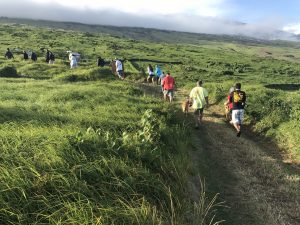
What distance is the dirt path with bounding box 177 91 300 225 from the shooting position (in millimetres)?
9406

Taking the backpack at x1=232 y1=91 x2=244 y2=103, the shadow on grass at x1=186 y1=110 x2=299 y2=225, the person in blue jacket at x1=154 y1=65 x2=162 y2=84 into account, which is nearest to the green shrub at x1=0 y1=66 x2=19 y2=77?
the person in blue jacket at x1=154 y1=65 x2=162 y2=84

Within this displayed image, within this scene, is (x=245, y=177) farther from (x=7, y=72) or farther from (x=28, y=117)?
(x=7, y=72)

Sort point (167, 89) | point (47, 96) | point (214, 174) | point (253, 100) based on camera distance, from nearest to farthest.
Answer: point (214, 174) < point (47, 96) < point (253, 100) < point (167, 89)

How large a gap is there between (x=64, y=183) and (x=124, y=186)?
1178mm

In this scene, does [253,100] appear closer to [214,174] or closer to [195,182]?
[214,174]

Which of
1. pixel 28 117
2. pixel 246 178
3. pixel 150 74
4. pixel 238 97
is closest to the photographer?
pixel 246 178

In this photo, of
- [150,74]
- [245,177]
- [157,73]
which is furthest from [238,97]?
[150,74]

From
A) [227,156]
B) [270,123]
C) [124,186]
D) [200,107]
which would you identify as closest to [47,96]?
[200,107]

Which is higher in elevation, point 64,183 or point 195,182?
point 64,183

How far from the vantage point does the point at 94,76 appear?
100ft

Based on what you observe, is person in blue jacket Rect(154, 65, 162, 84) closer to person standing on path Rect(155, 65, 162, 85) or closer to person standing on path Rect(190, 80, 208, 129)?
person standing on path Rect(155, 65, 162, 85)

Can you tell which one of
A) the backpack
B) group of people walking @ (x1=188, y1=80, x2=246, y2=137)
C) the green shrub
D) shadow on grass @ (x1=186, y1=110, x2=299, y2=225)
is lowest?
the green shrub

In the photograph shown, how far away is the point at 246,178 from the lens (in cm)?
1173

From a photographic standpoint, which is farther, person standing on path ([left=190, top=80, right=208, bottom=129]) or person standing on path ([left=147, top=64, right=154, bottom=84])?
person standing on path ([left=147, top=64, right=154, bottom=84])
